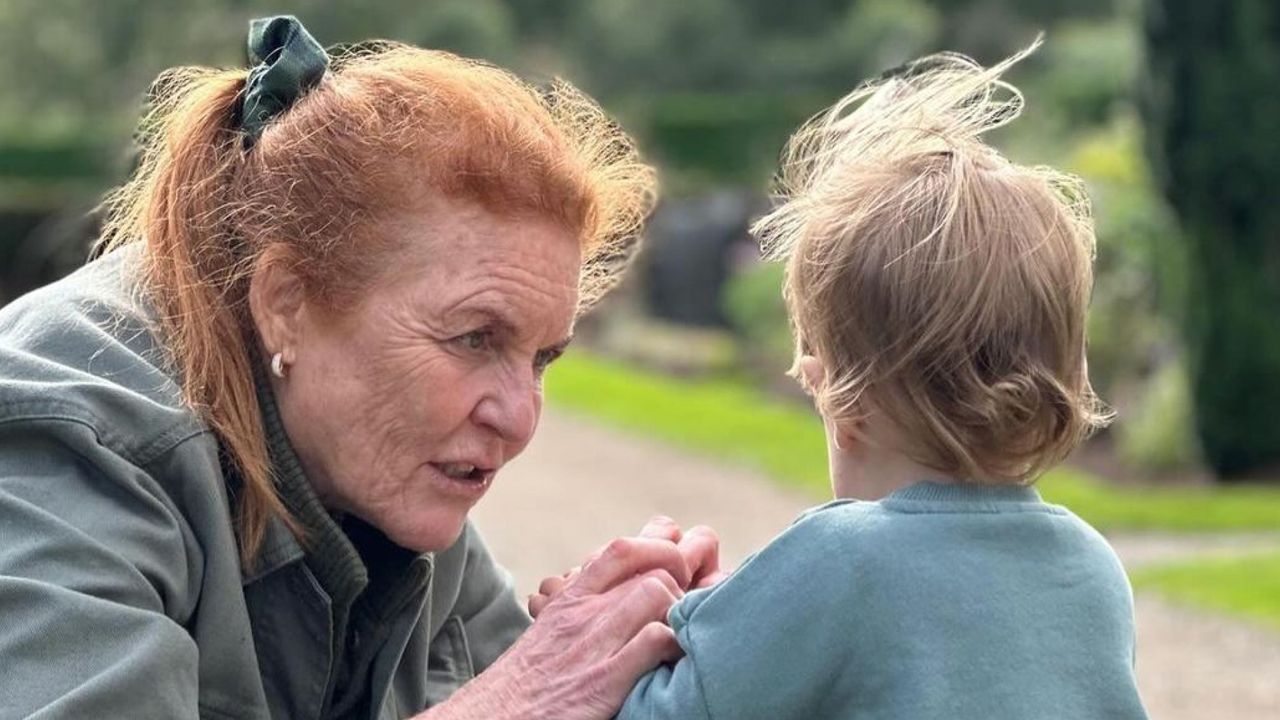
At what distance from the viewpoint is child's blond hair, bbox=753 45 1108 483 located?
2141 mm

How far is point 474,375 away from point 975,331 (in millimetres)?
628

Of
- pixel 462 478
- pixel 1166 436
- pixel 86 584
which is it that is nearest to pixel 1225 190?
pixel 1166 436

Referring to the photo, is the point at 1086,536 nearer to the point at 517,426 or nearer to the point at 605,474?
the point at 517,426

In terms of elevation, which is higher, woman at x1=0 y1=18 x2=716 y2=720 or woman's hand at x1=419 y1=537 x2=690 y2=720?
woman at x1=0 y1=18 x2=716 y2=720

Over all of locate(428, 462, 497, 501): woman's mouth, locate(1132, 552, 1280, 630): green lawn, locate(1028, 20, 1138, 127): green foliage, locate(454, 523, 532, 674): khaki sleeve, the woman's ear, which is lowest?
locate(1132, 552, 1280, 630): green lawn

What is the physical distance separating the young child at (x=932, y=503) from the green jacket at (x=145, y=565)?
1.47ft

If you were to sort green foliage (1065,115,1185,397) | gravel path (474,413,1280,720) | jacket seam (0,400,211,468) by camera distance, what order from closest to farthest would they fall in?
1. jacket seam (0,400,211,468)
2. gravel path (474,413,1280,720)
3. green foliage (1065,115,1185,397)

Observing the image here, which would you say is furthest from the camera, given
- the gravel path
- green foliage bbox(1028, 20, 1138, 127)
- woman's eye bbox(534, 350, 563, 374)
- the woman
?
green foliage bbox(1028, 20, 1138, 127)

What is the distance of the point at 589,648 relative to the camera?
238 centimetres

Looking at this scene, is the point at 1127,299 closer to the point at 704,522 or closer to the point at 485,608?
the point at 704,522

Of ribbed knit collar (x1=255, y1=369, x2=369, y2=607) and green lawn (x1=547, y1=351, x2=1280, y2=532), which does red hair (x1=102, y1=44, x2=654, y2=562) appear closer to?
ribbed knit collar (x1=255, y1=369, x2=369, y2=607)

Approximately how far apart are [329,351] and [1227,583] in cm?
659

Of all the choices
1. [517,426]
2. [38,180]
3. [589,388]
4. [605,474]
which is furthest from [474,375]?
[38,180]

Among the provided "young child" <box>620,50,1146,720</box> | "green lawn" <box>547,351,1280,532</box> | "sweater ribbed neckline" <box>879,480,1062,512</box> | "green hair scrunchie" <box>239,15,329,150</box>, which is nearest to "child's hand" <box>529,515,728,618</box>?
"young child" <box>620,50,1146,720</box>
